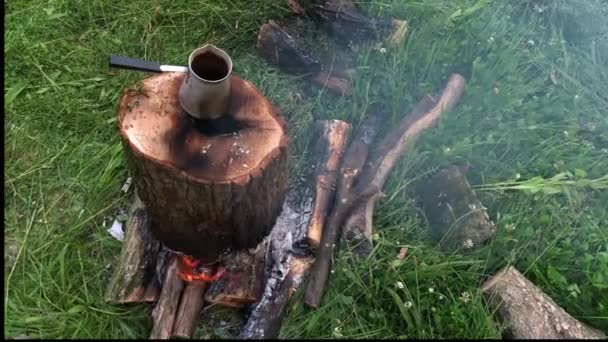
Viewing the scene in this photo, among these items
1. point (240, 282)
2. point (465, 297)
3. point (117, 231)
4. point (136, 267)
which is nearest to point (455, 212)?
point (465, 297)

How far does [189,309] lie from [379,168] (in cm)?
126

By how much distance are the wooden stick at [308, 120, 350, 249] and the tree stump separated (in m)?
0.40

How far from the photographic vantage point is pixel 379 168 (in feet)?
9.55

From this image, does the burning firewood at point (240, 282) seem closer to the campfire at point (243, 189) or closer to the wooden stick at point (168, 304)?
the campfire at point (243, 189)

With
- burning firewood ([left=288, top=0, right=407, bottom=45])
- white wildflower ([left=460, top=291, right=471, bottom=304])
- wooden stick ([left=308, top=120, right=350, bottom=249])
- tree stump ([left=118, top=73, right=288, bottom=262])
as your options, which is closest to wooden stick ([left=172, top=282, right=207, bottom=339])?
tree stump ([left=118, top=73, right=288, bottom=262])

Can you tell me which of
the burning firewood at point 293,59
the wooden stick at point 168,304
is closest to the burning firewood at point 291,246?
the wooden stick at point 168,304

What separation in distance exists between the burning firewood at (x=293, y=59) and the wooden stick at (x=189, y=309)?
4.89 feet

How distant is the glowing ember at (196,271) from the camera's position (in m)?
2.50

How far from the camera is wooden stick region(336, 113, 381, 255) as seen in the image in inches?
104

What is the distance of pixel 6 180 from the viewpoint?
2.84m

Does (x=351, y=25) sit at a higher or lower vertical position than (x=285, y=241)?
higher

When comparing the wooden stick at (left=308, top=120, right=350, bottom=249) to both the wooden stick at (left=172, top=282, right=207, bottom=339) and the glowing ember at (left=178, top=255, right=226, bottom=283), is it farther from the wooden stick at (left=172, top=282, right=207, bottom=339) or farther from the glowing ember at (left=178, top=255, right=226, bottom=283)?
the wooden stick at (left=172, top=282, right=207, bottom=339)

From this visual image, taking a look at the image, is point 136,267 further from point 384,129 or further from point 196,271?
point 384,129

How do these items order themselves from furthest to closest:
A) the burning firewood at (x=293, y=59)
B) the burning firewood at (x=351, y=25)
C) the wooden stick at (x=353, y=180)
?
the burning firewood at (x=351, y=25), the burning firewood at (x=293, y=59), the wooden stick at (x=353, y=180)
